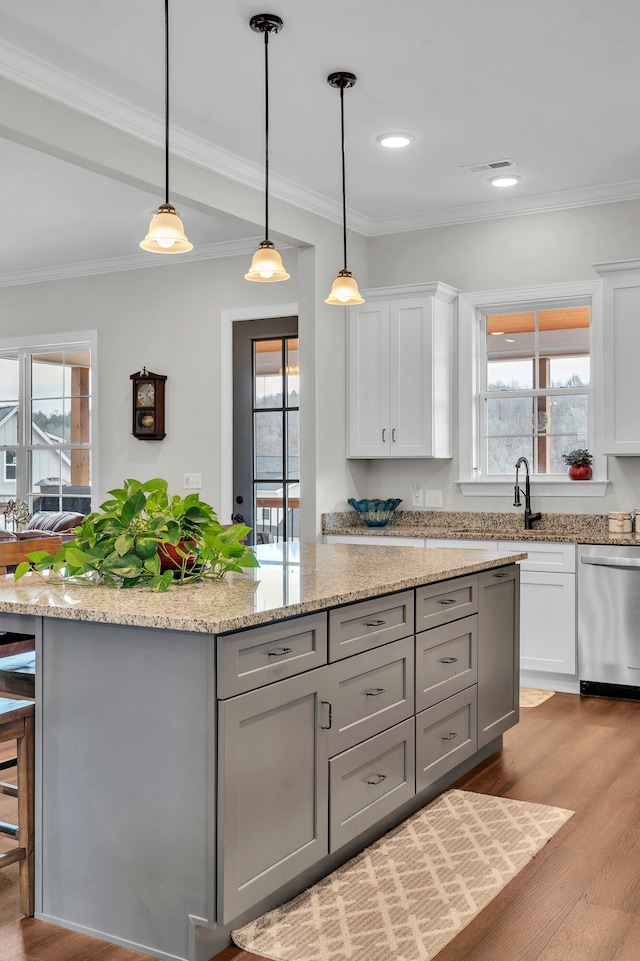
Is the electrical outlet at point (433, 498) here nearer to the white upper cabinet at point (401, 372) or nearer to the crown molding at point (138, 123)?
the white upper cabinet at point (401, 372)

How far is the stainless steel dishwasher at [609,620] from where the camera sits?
4578mm

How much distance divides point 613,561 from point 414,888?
2.53 m

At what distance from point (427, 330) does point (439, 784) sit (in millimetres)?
2978

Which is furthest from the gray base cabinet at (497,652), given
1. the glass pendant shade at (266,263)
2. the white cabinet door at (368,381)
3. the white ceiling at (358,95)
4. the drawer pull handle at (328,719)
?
the white ceiling at (358,95)

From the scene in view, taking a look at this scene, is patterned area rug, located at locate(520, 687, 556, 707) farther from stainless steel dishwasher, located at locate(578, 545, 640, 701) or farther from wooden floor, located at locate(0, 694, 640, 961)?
wooden floor, located at locate(0, 694, 640, 961)

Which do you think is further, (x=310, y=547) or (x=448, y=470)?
(x=448, y=470)

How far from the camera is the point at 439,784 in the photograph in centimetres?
330

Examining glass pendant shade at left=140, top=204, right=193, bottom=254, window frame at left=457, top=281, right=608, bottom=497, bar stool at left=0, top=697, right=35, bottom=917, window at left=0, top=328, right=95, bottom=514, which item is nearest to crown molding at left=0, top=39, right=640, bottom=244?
window frame at left=457, top=281, right=608, bottom=497

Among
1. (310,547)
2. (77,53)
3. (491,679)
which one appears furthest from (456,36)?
(491,679)

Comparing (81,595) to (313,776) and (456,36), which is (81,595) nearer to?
(313,776)

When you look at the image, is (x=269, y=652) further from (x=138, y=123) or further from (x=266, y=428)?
(x=266, y=428)

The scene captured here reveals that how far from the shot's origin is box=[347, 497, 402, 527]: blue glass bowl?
220 inches

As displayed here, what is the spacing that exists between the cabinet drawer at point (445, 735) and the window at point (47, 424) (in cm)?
458

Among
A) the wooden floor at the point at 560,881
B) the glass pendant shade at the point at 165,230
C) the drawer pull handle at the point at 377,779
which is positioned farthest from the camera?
the glass pendant shade at the point at 165,230
